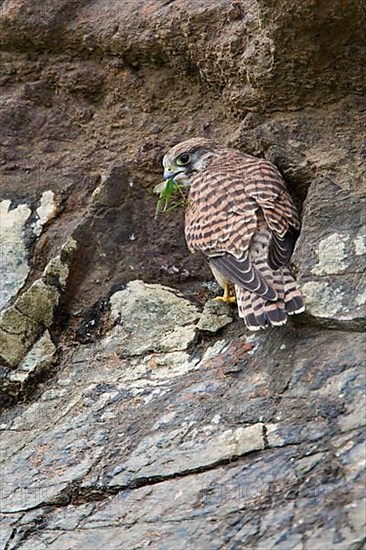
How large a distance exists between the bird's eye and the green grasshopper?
0.36 feet

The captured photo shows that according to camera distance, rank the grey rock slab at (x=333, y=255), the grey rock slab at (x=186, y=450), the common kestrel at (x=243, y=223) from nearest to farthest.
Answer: the grey rock slab at (x=186, y=450) < the grey rock slab at (x=333, y=255) < the common kestrel at (x=243, y=223)

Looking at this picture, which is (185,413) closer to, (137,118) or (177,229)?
(177,229)

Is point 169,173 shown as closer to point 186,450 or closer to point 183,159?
point 183,159

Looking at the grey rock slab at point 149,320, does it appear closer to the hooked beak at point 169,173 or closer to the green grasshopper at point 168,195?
the green grasshopper at point 168,195

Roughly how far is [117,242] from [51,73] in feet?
3.85

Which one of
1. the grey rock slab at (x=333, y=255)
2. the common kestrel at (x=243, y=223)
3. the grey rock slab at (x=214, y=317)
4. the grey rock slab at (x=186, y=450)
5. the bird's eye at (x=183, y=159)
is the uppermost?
the bird's eye at (x=183, y=159)

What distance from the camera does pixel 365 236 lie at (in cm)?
473

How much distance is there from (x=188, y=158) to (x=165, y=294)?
71 cm

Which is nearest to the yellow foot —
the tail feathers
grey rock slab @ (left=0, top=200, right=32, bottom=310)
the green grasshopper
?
the tail feathers

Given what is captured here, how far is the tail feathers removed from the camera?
4551 millimetres

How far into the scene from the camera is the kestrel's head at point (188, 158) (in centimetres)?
557

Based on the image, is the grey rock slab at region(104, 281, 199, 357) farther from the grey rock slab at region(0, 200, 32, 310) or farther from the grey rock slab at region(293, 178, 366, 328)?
the grey rock slab at region(293, 178, 366, 328)

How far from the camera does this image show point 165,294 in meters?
5.46

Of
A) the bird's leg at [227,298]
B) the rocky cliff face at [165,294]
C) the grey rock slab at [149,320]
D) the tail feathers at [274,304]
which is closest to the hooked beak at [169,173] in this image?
the rocky cliff face at [165,294]
